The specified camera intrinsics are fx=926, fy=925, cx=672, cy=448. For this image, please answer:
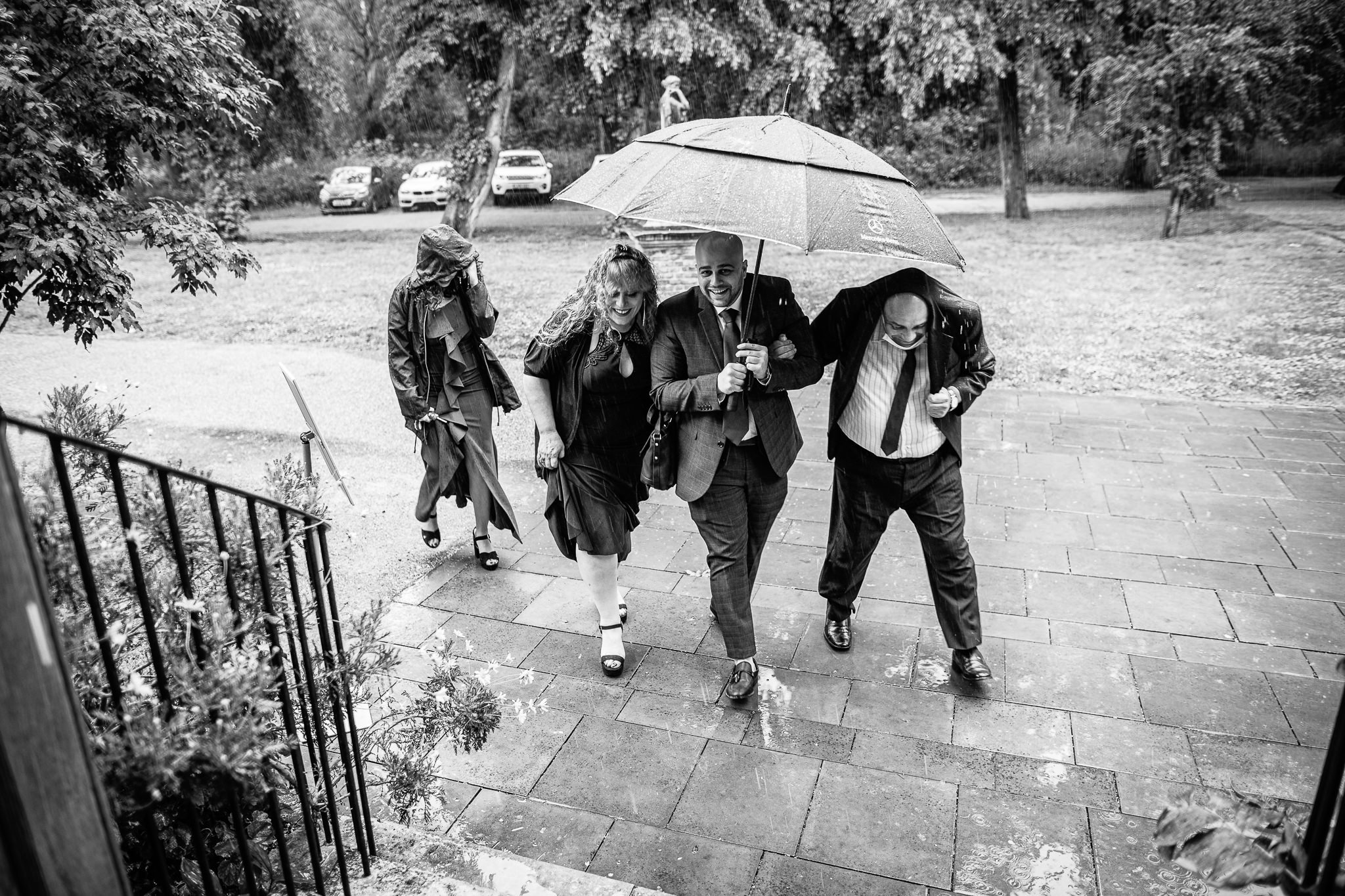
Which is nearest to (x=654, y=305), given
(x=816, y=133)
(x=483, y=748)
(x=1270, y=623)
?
(x=816, y=133)

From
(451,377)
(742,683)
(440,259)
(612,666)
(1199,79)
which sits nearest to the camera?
(742,683)

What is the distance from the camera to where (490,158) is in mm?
16688

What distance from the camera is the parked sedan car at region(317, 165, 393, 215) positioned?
27656mm

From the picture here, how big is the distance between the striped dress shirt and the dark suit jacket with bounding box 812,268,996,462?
0.03 metres

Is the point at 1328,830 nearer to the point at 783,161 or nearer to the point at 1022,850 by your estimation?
the point at 1022,850

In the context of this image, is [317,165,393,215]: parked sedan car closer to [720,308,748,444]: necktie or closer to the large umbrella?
the large umbrella

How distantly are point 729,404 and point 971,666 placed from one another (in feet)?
5.18

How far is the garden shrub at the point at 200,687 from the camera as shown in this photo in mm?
1868

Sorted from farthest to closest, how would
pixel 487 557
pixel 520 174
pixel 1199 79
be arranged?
1. pixel 520 174
2. pixel 1199 79
3. pixel 487 557

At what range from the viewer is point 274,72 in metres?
18.4

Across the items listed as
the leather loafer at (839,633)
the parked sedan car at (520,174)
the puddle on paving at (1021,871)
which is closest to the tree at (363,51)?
the parked sedan car at (520,174)

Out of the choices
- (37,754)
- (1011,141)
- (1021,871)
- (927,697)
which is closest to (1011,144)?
(1011,141)

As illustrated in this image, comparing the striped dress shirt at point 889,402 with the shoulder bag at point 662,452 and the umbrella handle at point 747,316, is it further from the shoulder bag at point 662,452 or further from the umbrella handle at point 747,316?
the shoulder bag at point 662,452

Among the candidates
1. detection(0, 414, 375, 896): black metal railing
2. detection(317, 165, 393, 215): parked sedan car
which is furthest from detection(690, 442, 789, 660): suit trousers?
detection(317, 165, 393, 215): parked sedan car
